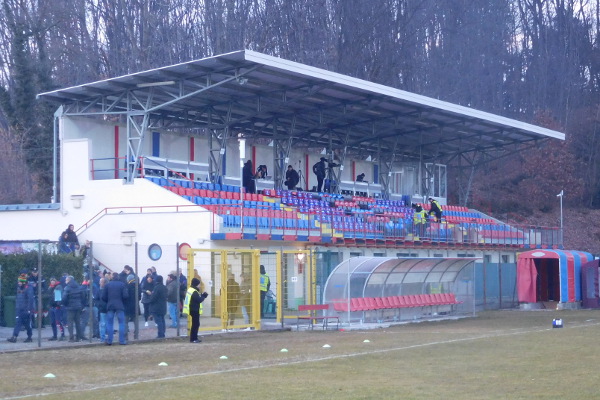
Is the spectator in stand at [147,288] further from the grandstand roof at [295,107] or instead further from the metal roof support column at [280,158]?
the metal roof support column at [280,158]

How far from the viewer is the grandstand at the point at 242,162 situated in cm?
3369

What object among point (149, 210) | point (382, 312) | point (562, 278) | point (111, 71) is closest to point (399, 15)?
point (111, 71)

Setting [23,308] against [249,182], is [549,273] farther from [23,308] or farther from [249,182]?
[23,308]

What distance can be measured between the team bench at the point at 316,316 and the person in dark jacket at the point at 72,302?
22.2 ft

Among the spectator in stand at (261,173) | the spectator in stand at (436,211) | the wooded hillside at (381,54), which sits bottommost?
the spectator in stand at (436,211)

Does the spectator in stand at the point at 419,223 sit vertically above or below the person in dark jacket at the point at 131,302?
above

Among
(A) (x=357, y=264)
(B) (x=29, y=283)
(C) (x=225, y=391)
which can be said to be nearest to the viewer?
(C) (x=225, y=391)

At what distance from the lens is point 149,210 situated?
34.2 metres

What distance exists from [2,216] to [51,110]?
41.3ft

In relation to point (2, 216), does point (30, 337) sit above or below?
below

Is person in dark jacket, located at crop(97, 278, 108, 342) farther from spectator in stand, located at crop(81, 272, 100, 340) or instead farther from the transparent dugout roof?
the transparent dugout roof

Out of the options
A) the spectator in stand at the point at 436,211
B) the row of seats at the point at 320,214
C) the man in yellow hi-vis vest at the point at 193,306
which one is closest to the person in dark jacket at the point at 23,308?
the man in yellow hi-vis vest at the point at 193,306

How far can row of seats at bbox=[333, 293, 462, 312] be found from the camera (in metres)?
27.6

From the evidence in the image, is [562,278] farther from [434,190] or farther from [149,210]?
[434,190]
